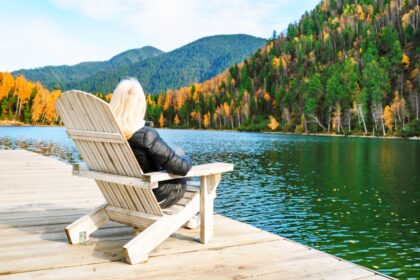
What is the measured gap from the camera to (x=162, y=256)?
4691mm

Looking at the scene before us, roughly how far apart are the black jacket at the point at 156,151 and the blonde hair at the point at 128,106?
0.30 ft

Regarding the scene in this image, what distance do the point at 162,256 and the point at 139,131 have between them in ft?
4.73

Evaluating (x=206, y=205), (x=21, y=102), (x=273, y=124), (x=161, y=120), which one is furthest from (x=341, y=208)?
(x=161, y=120)

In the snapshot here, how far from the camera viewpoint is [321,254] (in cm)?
498

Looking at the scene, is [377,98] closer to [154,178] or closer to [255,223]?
[255,223]

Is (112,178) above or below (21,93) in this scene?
below

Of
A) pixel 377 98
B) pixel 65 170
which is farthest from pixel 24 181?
pixel 377 98

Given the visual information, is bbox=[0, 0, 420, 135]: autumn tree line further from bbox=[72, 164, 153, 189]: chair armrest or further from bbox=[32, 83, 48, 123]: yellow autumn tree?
bbox=[72, 164, 153, 189]: chair armrest

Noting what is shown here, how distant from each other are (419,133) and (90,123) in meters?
86.9

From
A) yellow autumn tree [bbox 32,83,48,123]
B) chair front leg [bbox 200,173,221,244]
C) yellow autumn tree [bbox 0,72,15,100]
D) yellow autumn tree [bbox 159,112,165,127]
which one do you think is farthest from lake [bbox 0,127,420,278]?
yellow autumn tree [bbox 159,112,165,127]

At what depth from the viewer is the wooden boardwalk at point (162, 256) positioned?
13.7 feet

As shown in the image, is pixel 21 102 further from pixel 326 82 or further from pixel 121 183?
pixel 121 183

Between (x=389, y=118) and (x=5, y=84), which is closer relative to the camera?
(x=389, y=118)

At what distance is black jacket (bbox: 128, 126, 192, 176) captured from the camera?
14.8 feet
